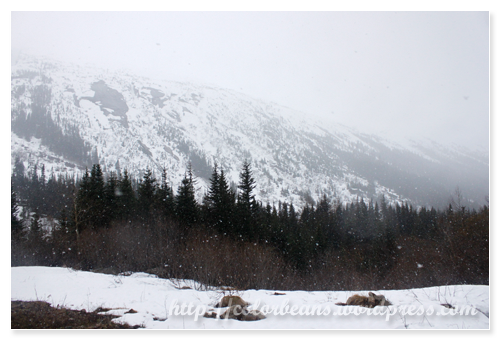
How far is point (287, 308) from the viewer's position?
628 cm

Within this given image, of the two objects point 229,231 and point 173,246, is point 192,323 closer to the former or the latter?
point 173,246

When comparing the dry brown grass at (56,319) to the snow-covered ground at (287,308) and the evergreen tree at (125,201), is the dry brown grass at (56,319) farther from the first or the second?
the evergreen tree at (125,201)

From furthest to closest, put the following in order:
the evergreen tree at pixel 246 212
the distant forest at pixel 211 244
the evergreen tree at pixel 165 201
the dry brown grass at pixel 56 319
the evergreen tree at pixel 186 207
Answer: the evergreen tree at pixel 246 212
the evergreen tree at pixel 165 201
the evergreen tree at pixel 186 207
the distant forest at pixel 211 244
the dry brown grass at pixel 56 319

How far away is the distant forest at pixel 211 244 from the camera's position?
13625 mm

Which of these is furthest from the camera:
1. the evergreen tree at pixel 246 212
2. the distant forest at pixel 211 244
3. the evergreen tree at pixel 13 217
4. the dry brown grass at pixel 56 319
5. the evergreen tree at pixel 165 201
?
the evergreen tree at pixel 246 212

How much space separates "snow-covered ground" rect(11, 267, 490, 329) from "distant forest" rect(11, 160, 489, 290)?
10.2 feet

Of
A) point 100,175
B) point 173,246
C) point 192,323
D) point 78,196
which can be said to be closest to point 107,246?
point 173,246

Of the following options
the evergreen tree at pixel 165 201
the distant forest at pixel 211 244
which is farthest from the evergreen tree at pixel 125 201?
the evergreen tree at pixel 165 201

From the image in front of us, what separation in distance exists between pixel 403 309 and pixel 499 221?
13.2ft

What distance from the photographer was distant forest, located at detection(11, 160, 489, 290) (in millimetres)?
13625

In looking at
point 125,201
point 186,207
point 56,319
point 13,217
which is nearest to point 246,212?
point 186,207

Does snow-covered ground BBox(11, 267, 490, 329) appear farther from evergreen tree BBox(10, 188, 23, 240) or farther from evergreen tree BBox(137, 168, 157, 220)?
evergreen tree BBox(137, 168, 157, 220)

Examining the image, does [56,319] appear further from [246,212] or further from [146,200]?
[146,200]

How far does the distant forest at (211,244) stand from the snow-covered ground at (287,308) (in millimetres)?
3096
